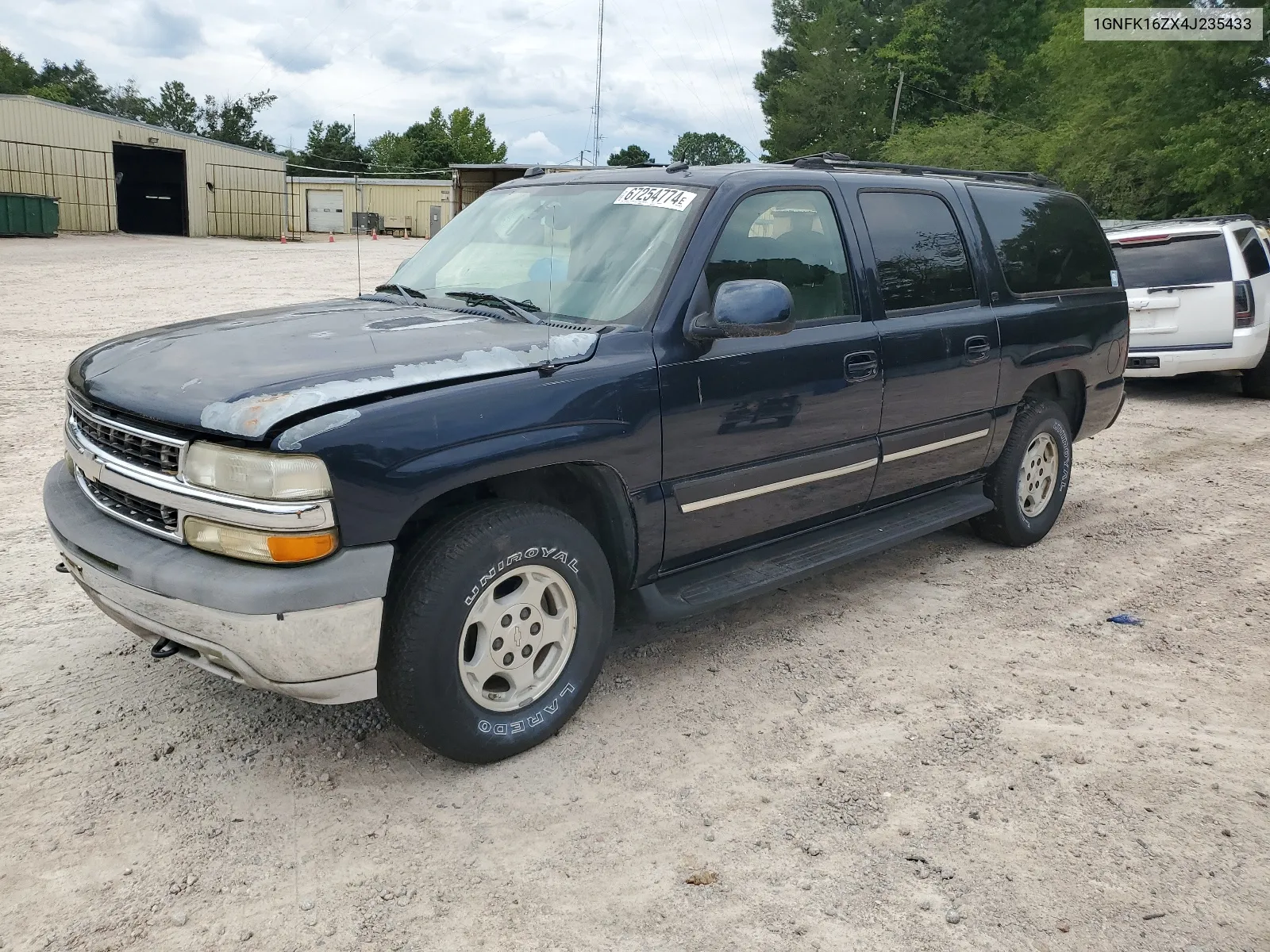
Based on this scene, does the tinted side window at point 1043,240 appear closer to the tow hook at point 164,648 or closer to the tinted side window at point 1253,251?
the tow hook at point 164,648

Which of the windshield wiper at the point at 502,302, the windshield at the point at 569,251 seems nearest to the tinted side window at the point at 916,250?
the windshield at the point at 569,251

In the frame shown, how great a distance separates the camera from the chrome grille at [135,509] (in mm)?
3010

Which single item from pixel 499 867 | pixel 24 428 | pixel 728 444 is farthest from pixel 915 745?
pixel 24 428

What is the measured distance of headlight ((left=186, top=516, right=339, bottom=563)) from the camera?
2812mm

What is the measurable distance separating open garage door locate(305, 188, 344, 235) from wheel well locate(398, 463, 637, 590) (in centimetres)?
5537

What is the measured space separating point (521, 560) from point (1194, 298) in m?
9.34

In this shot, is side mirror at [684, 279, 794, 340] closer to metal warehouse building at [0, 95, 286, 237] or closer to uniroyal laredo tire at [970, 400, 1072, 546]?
uniroyal laredo tire at [970, 400, 1072, 546]

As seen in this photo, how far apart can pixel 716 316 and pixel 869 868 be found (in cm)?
188

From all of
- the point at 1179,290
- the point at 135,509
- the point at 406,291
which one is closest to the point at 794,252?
the point at 406,291

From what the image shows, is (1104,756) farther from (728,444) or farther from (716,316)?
(716,316)

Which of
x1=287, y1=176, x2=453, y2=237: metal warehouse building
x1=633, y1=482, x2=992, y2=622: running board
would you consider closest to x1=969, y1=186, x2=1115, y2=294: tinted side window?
x1=633, y1=482, x2=992, y2=622: running board

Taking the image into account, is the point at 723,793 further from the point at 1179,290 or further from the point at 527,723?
the point at 1179,290

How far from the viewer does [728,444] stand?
151 inches

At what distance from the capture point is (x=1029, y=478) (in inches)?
225
